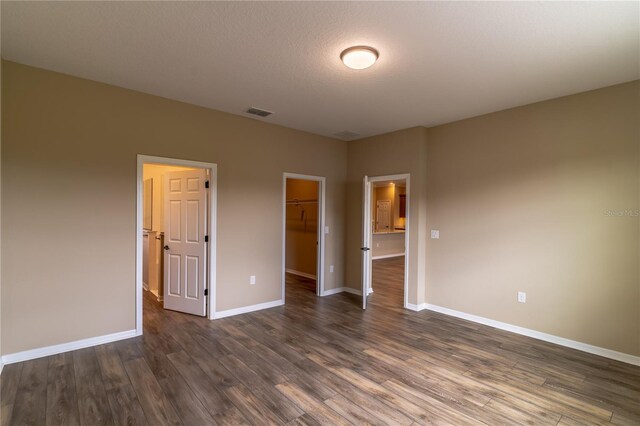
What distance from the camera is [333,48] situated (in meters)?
2.54

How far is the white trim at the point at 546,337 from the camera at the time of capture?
3.07m

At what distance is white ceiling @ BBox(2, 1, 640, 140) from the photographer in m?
2.09

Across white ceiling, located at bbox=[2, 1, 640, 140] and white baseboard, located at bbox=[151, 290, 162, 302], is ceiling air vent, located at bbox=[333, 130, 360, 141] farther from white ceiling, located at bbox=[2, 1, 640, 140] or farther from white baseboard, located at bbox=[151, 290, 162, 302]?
white baseboard, located at bbox=[151, 290, 162, 302]

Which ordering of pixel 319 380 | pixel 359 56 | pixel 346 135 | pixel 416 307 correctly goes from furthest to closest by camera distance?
pixel 346 135 → pixel 416 307 → pixel 319 380 → pixel 359 56

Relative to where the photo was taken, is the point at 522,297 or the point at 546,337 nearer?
the point at 546,337

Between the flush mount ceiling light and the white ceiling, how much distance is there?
0.21 ft

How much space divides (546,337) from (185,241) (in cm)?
467

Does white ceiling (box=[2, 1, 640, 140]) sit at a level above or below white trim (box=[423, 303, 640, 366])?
above

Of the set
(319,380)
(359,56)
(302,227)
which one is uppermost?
(359,56)

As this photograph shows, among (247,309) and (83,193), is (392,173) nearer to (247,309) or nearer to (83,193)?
(247,309)

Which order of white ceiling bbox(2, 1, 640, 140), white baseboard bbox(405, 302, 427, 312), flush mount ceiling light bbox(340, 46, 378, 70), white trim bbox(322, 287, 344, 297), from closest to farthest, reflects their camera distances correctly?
white ceiling bbox(2, 1, 640, 140) < flush mount ceiling light bbox(340, 46, 378, 70) < white baseboard bbox(405, 302, 427, 312) < white trim bbox(322, 287, 344, 297)

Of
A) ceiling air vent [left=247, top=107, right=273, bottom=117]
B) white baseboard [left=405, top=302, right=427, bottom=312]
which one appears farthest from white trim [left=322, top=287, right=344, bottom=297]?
ceiling air vent [left=247, top=107, right=273, bottom=117]

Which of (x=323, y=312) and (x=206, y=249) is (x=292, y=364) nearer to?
(x=323, y=312)

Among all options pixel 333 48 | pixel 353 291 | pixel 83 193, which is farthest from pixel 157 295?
pixel 333 48
